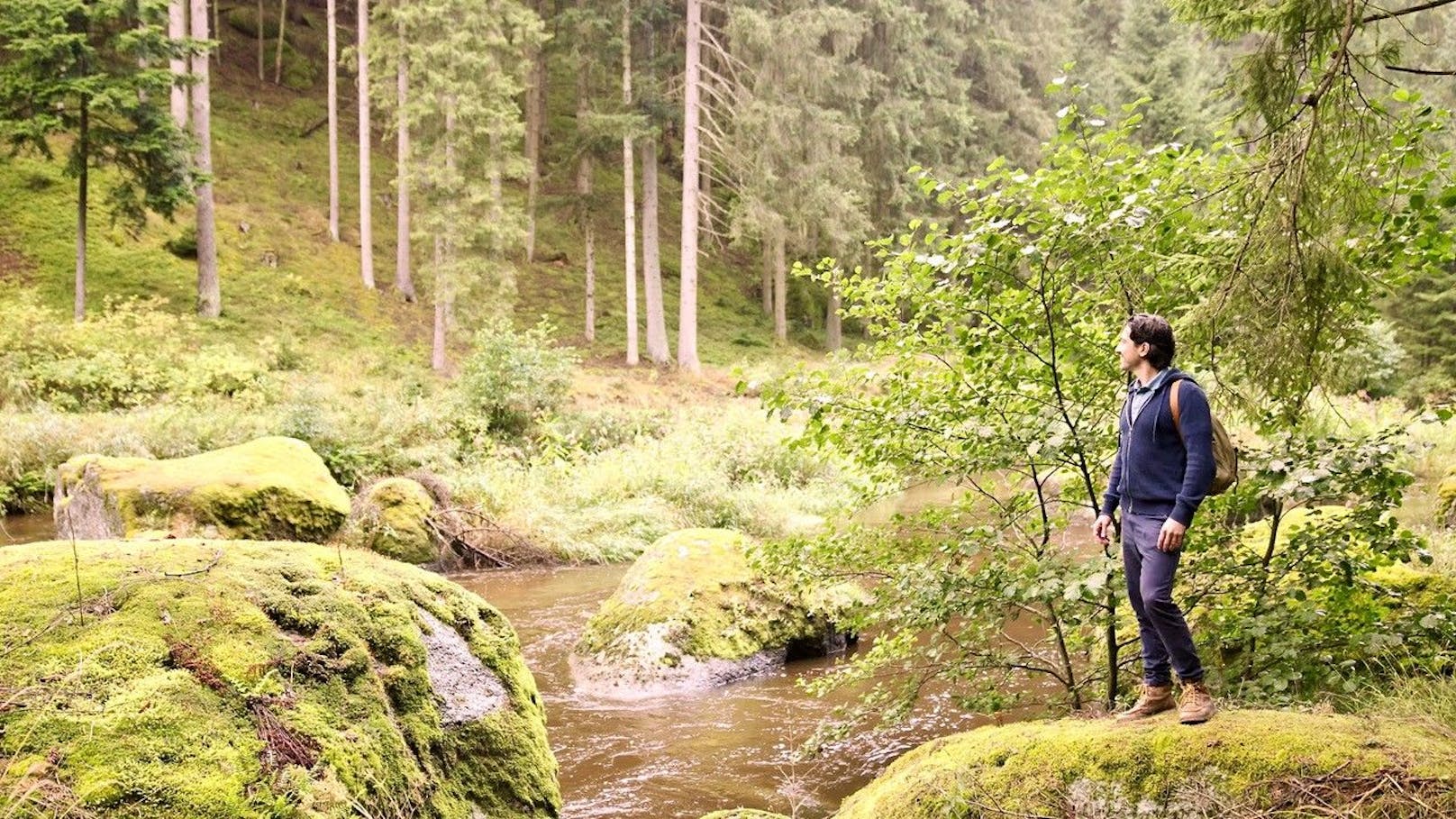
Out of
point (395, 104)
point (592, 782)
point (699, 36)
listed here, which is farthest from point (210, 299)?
point (592, 782)

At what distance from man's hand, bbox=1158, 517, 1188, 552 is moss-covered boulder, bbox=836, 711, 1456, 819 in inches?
26.3

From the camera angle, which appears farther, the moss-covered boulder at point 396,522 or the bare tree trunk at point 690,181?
the bare tree trunk at point 690,181

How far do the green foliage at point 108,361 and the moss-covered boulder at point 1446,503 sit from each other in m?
18.8

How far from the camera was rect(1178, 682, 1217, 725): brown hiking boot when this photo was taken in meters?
3.46

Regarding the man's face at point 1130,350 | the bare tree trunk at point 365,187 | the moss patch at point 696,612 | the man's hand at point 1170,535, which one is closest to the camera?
the man's hand at point 1170,535

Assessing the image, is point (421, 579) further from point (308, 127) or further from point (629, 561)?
point (308, 127)

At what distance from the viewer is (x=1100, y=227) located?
158 inches

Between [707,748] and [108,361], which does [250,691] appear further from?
[108,361]

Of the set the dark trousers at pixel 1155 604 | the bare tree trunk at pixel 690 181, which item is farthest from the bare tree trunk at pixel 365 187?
the dark trousers at pixel 1155 604

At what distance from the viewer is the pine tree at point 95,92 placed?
17953 millimetres

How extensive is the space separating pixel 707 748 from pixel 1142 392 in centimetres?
391

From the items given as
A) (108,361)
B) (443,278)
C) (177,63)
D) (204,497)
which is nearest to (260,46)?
(177,63)

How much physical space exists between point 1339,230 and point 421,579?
14.8ft

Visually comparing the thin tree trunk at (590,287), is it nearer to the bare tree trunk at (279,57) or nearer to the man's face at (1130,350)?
the bare tree trunk at (279,57)
